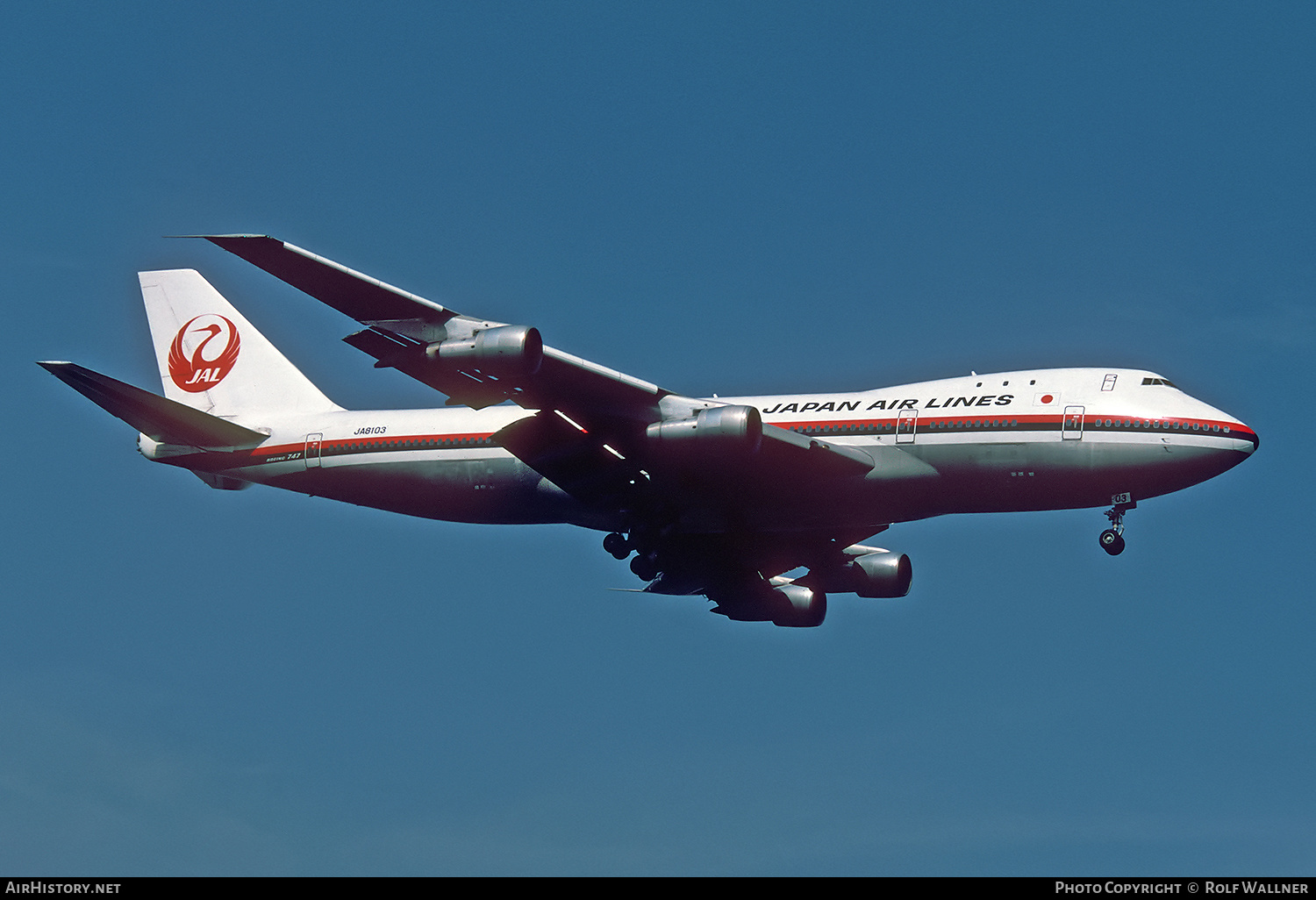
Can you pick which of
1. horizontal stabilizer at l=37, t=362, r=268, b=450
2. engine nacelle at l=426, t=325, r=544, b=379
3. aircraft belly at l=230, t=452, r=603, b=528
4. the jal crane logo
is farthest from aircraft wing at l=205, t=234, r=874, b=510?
the jal crane logo

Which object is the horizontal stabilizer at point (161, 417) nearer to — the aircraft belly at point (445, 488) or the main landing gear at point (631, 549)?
the aircraft belly at point (445, 488)

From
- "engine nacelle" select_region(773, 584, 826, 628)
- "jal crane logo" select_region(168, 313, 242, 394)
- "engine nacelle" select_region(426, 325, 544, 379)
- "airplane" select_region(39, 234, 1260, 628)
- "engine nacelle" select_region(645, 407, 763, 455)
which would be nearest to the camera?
"engine nacelle" select_region(426, 325, 544, 379)

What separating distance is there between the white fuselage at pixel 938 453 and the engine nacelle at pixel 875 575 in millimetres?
3916

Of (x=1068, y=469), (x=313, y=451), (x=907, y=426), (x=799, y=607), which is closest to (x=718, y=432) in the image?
(x=907, y=426)

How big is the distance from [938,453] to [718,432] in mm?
6652

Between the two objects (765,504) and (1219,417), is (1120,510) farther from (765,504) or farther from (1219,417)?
(765,504)

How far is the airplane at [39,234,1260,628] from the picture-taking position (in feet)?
158

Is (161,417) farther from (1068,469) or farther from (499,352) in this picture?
(1068,469)

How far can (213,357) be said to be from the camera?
2453 inches

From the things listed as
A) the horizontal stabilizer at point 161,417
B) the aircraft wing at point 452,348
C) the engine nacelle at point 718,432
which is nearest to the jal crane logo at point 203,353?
the horizontal stabilizer at point 161,417

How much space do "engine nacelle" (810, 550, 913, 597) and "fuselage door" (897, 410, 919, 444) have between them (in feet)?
26.3

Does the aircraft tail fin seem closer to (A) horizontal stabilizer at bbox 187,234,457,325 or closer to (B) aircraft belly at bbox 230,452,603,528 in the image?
(B) aircraft belly at bbox 230,452,603,528

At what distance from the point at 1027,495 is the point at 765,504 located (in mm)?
7771
